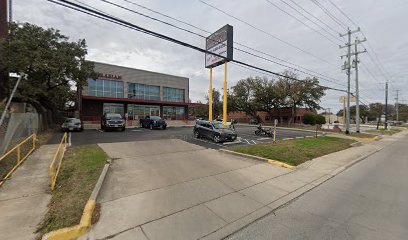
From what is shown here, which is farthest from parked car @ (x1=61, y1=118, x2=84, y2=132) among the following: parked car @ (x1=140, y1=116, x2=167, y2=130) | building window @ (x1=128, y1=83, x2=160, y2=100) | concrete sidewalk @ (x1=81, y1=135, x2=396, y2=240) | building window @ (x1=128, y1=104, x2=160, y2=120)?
concrete sidewalk @ (x1=81, y1=135, x2=396, y2=240)

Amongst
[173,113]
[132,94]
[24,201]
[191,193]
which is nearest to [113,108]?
[132,94]

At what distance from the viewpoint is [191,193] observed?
568 centimetres

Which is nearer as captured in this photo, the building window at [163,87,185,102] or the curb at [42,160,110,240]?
the curb at [42,160,110,240]

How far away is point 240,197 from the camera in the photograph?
5.57m

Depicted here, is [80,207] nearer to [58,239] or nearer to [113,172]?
[58,239]

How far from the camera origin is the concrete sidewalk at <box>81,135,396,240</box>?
3975 millimetres

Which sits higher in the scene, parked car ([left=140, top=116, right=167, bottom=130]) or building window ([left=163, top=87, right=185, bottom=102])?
building window ([left=163, top=87, right=185, bottom=102])

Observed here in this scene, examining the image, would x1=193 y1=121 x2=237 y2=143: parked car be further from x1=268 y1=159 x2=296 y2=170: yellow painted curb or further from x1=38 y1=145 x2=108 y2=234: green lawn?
x1=38 y1=145 x2=108 y2=234: green lawn

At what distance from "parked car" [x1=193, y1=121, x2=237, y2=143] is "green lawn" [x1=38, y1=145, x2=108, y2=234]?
818 centimetres

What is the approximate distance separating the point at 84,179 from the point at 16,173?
2.70 meters

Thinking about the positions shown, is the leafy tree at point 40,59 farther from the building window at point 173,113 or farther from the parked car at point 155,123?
the building window at point 173,113

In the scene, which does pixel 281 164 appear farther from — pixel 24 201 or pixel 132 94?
pixel 132 94

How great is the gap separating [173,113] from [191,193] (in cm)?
3420

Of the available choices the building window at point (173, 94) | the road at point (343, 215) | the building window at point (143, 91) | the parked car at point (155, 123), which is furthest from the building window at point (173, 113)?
the road at point (343, 215)
